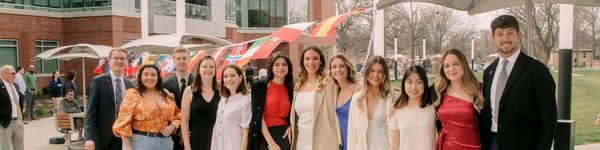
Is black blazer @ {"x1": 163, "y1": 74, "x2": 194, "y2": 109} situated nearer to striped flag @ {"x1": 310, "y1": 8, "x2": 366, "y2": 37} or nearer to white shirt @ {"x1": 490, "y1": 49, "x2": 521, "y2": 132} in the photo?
striped flag @ {"x1": 310, "y1": 8, "x2": 366, "y2": 37}

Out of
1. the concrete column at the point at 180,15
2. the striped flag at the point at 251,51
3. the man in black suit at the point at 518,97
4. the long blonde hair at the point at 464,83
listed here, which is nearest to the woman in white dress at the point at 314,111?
the long blonde hair at the point at 464,83

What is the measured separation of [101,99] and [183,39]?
4438mm

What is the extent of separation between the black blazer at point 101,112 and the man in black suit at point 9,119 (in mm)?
3682

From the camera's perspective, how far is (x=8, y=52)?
75.8 ft

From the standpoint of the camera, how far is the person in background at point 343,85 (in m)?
5.42

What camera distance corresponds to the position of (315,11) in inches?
1850

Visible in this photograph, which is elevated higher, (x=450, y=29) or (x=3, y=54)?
(x=450, y=29)

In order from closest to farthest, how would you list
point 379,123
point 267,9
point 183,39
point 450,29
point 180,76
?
point 379,123 → point 180,76 → point 183,39 → point 267,9 → point 450,29

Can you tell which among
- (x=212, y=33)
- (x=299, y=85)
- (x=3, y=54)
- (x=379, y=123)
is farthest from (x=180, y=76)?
(x=212, y=33)

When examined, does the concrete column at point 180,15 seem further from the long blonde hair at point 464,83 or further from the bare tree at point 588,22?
the bare tree at point 588,22

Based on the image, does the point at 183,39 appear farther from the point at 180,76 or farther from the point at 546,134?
the point at 546,134

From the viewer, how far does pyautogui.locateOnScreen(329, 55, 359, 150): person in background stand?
542 centimetres

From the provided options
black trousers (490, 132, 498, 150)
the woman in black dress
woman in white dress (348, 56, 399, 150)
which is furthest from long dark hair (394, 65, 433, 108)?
the woman in black dress

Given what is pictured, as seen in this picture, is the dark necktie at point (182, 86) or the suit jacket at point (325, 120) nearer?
the suit jacket at point (325, 120)
